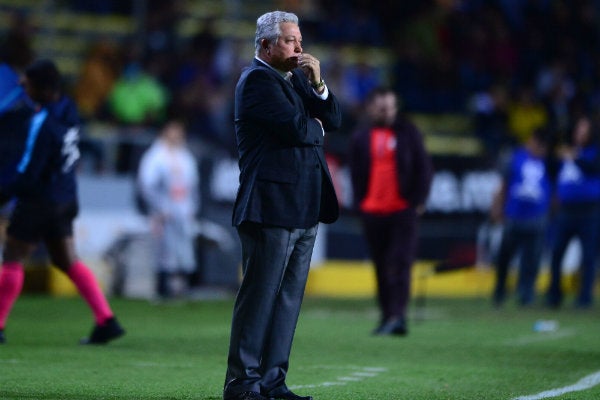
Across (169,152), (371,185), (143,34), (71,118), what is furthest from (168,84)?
(71,118)

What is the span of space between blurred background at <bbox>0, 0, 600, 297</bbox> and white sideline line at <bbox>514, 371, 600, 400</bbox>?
6.72 m

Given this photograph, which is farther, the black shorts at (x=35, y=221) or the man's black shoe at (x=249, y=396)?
the black shorts at (x=35, y=221)

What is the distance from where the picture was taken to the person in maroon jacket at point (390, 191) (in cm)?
1160

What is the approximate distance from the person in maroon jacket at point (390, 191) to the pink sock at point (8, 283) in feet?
11.7

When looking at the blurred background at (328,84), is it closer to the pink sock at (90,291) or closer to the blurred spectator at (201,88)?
the blurred spectator at (201,88)

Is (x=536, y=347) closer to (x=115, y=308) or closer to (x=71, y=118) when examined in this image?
(x=71, y=118)

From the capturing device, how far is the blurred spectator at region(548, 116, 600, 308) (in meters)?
15.5

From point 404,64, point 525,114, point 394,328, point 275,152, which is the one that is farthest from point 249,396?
point 404,64

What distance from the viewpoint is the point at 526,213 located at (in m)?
15.9

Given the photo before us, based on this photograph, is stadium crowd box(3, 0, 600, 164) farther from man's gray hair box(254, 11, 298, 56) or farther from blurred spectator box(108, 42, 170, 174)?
man's gray hair box(254, 11, 298, 56)

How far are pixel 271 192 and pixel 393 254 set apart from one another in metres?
5.34

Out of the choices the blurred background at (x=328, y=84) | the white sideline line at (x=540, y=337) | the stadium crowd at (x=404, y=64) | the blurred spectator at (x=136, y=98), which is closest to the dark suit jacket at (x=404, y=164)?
the white sideline line at (x=540, y=337)

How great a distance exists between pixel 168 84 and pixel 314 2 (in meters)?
5.03

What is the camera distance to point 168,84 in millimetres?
19203
